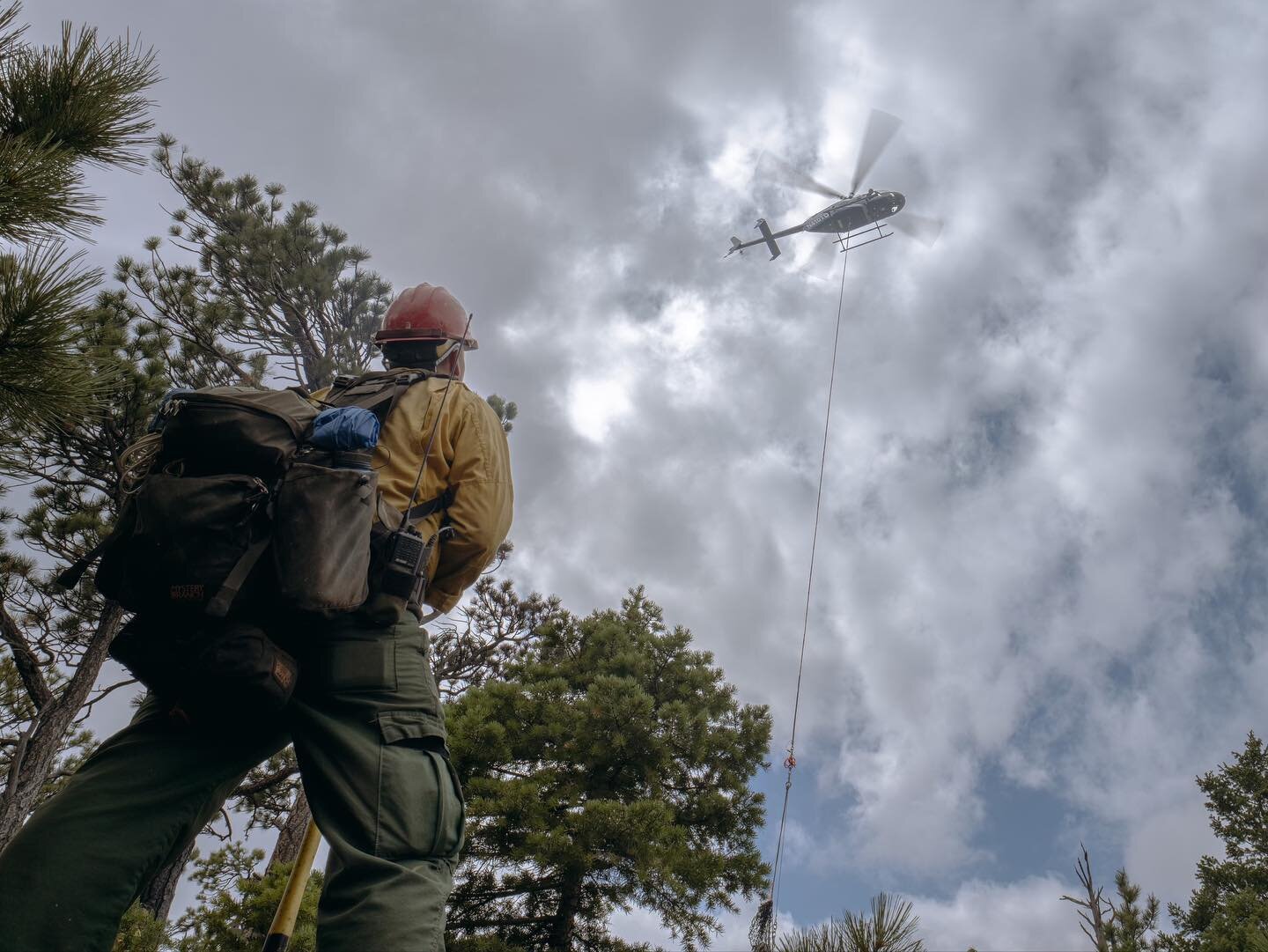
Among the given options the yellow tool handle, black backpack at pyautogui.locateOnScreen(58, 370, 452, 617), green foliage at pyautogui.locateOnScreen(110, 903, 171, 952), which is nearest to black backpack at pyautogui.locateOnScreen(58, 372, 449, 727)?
black backpack at pyautogui.locateOnScreen(58, 370, 452, 617)

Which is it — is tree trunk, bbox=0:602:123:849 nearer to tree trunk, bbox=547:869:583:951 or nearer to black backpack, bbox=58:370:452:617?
tree trunk, bbox=547:869:583:951

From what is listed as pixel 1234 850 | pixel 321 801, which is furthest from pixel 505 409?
pixel 1234 850

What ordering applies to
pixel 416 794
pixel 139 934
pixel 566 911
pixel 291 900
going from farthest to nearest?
pixel 566 911, pixel 139 934, pixel 291 900, pixel 416 794

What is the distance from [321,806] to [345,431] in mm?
809

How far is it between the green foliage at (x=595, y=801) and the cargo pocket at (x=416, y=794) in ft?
27.1

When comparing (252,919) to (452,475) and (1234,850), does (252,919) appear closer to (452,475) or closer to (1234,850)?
(452,475)

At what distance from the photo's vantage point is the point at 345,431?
6.52 feet

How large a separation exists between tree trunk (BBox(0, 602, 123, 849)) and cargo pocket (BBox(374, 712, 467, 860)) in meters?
7.30

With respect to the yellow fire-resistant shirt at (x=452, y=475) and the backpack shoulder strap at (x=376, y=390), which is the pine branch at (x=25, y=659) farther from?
the yellow fire-resistant shirt at (x=452, y=475)

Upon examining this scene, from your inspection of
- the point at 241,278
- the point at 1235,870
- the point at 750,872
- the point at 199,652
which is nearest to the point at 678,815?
the point at 750,872

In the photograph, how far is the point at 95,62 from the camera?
3562 mm

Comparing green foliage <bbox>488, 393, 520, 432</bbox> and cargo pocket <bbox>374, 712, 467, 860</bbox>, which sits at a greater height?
green foliage <bbox>488, 393, 520, 432</bbox>

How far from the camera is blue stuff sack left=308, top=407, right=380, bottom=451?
198 cm

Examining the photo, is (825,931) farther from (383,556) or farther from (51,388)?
(51,388)
